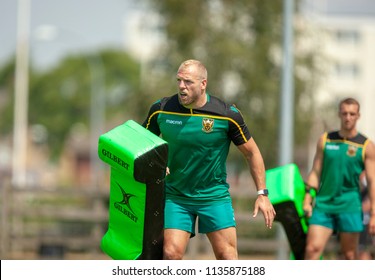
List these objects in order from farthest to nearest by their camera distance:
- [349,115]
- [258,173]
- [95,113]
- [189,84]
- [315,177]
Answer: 1. [95,113]
2. [315,177]
3. [349,115]
4. [258,173]
5. [189,84]

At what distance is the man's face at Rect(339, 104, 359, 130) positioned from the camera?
32.1 ft

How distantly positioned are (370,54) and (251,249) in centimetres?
7899

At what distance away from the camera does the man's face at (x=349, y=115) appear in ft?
32.1

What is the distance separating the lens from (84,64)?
392ft

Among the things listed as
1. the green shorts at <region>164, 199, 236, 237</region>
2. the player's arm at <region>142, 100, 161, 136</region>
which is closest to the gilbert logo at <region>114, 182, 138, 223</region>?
the green shorts at <region>164, 199, 236, 237</region>

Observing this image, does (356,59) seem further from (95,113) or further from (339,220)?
(339,220)

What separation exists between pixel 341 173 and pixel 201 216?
2503 millimetres

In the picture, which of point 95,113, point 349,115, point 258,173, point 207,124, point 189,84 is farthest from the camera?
point 95,113

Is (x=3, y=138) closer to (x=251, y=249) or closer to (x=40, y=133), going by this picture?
(x=40, y=133)

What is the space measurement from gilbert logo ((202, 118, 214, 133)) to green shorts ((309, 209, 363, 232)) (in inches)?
114

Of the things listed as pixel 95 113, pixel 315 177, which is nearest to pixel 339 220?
pixel 315 177

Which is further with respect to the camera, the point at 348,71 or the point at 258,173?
the point at 348,71

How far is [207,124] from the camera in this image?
25.7 ft
